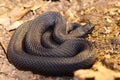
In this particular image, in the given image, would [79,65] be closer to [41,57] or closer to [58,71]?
[58,71]

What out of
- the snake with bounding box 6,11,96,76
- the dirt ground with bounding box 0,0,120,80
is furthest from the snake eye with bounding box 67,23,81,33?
the dirt ground with bounding box 0,0,120,80

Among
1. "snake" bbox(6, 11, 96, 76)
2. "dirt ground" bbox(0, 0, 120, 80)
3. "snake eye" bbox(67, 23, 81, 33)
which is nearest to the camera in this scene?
"snake" bbox(6, 11, 96, 76)

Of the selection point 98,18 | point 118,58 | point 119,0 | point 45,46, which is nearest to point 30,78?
point 45,46

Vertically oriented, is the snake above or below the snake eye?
below

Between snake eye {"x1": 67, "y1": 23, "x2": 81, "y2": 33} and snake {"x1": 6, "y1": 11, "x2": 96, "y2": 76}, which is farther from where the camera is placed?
snake eye {"x1": 67, "y1": 23, "x2": 81, "y2": 33}

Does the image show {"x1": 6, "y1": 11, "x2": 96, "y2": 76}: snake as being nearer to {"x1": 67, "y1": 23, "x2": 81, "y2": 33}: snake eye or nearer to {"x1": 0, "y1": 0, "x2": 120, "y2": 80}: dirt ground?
{"x1": 67, "y1": 23, "x2": 81, "y2": 33}: snake eye

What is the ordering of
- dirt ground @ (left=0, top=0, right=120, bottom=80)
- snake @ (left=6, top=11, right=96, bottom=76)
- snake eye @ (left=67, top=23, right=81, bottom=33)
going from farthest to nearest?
1. snake eye @ (left=67, top=23, right=81, bottom=33)
2. dirt ground @ (left=0, top=0, right=120, bottom=80)
3. snake @ (left=6, top=11, right=96, bottom=76)

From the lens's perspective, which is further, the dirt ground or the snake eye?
the snake eye
